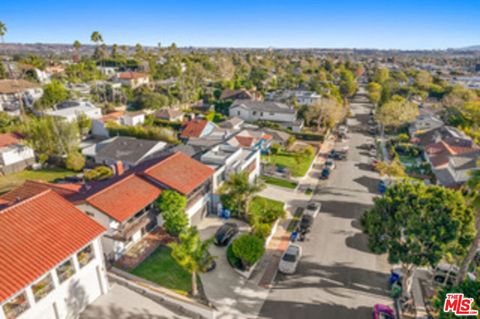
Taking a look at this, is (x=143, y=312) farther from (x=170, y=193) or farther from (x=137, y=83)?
(x=137, y=83)

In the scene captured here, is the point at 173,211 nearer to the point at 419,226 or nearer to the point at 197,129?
the point at 419,226

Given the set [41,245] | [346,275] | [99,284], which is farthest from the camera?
[346,275]

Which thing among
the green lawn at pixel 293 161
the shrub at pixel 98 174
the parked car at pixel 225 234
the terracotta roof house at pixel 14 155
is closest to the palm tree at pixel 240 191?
the parked car at pixel 225 234

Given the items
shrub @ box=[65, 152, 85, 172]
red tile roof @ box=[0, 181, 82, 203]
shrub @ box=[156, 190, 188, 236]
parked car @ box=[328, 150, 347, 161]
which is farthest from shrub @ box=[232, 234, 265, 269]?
parked car @ box=[328, 150, 347, 161]

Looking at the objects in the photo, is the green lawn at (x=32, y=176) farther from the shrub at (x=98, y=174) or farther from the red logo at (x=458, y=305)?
the red logo at (x=458, y=305)

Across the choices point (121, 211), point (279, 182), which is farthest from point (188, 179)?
point (279, 182)

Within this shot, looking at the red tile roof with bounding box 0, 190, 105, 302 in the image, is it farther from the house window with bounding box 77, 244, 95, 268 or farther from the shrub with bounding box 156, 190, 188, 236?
the shrub with bounding box 156, 190, 188, 236

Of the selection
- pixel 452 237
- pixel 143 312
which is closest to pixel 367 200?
pixel 452 237
